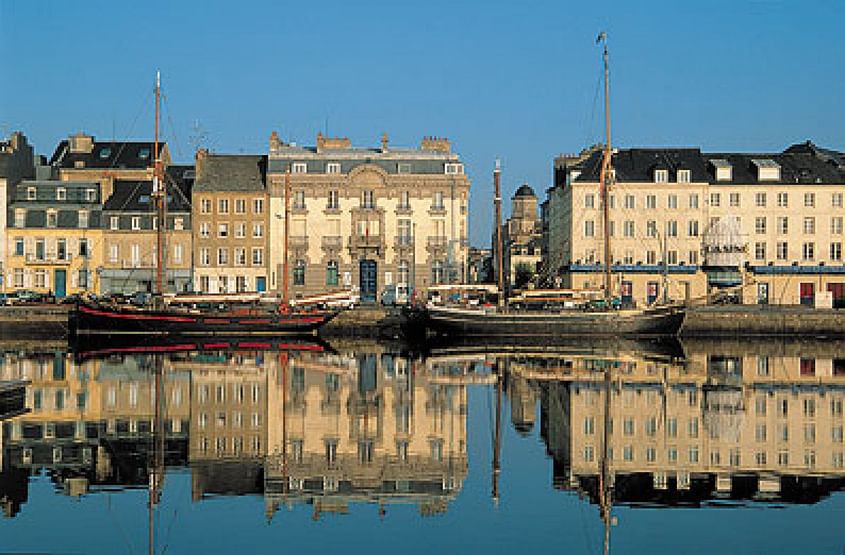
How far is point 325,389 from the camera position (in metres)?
34.7

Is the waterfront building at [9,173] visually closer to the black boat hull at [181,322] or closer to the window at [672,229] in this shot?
the black boat hull at [181,322]

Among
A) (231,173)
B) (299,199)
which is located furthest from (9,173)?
(299,199)

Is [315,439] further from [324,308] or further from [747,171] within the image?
[747,171]

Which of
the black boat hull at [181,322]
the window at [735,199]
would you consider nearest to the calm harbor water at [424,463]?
the black boat hull at [181,322]

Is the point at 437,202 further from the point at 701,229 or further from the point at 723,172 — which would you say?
the point at 723,172

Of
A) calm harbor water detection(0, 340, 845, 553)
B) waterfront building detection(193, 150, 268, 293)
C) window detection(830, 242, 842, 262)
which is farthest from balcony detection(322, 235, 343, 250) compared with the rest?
calm harbor water detection(0, 340, 845, 553)

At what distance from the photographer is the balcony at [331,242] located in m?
82.9

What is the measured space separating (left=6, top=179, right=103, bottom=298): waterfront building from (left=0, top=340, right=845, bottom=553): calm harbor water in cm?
4246

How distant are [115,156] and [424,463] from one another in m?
72.6

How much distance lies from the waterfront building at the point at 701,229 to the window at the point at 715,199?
0.07 metres

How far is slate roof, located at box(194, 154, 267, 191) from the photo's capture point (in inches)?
3302

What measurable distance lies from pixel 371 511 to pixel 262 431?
8.46 m

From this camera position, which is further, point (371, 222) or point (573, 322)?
point (371, 222)

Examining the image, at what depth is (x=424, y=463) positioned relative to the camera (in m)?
21.7
